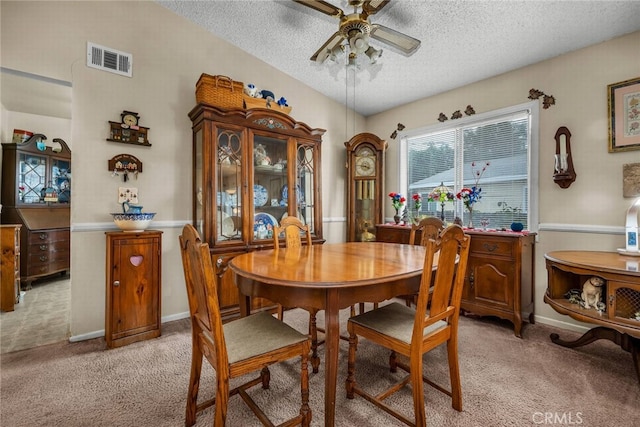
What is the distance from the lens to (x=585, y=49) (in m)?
2.56

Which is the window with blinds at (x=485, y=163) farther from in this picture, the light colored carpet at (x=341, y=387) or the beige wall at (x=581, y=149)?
the light colored carpet at (x=341, y=387)

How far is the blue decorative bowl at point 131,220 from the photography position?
2.39m

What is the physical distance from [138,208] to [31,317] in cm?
180

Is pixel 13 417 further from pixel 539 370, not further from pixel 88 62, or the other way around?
pixel 539 370

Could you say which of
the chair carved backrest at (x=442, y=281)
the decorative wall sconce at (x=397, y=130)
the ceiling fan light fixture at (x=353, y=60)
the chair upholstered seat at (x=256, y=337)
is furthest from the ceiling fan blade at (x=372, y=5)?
the decorative wall sconce at (x=397, y=130)

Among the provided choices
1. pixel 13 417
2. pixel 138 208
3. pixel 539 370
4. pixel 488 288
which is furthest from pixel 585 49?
pixel 13 417

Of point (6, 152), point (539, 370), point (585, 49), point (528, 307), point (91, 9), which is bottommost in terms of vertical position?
point (539, 370)

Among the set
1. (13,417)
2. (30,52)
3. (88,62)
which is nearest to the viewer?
(13,417)

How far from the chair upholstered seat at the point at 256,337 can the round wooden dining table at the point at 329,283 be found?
6.8 inches

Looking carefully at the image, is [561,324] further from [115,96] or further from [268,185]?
[115,96]

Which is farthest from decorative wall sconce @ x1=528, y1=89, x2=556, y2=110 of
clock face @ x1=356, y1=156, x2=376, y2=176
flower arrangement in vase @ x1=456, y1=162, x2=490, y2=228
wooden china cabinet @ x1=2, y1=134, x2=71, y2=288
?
wooden china cabinet @ x1=2, y1=134, x2=71, y2=288

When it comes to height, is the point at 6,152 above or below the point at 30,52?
below

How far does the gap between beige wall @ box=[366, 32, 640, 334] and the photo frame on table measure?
5 cm

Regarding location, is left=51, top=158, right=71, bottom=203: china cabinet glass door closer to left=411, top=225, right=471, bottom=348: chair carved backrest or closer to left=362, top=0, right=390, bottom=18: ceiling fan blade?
left=362, top=0, right=390, bottom=18: ceiling fan blade
